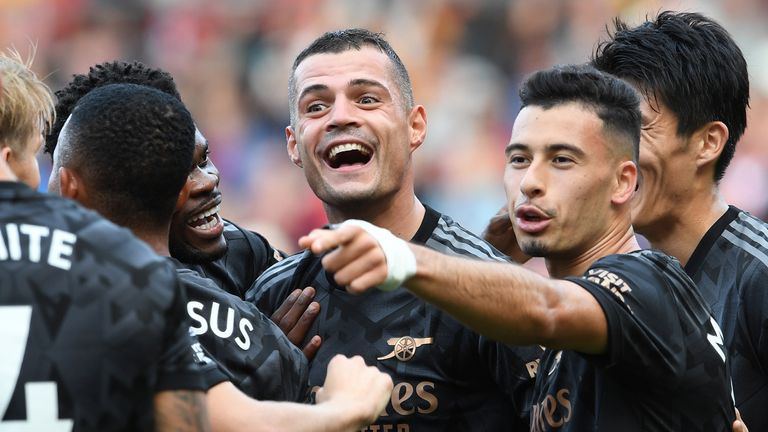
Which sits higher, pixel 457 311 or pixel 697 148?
pixel 697 148

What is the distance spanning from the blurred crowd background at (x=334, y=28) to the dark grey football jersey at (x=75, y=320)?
8.15 m

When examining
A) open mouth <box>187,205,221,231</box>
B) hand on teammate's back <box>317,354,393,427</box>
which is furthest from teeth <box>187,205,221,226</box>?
hand on teammate's back <box>317,354,393,427</box>

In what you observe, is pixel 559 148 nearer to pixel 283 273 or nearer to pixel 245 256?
pixel 283 273

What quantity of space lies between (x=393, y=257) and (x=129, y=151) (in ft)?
2.83

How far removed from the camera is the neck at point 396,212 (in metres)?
4.68

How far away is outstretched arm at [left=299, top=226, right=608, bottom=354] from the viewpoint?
10.1 feet

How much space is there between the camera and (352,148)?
185 inches

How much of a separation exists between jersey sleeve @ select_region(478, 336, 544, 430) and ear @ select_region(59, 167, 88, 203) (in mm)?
1527

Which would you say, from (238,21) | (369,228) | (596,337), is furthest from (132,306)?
(238,21)

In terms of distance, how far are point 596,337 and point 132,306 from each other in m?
1.37

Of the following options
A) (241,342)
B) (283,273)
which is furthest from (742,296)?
(241,342)

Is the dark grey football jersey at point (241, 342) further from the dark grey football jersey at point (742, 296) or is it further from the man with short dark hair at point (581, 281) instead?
the dark grey football jersey at point (742, 296)

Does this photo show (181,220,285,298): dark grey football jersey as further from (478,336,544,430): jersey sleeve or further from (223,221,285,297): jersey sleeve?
(478,336,544,430): jersey sleeve

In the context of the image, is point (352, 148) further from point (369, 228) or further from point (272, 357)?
point (369, 228)
